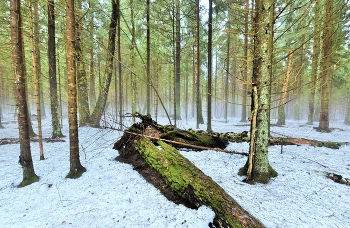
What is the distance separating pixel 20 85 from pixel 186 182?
189 inches

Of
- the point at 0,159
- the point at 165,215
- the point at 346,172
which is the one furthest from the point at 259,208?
the point at 0,159

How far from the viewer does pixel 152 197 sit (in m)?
3.63

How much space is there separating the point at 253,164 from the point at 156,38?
15.1m

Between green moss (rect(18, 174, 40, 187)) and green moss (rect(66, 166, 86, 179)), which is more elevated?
green moss (rect(66, 166, 86, 179))

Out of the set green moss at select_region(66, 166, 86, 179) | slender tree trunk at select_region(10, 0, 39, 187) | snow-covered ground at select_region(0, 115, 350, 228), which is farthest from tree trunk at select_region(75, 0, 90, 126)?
snow-covered ground at select_region(0, 115, 350, 228)

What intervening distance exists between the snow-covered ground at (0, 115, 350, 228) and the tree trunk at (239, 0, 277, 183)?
412 millimetres

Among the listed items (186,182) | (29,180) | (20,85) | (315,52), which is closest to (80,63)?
(20,85)

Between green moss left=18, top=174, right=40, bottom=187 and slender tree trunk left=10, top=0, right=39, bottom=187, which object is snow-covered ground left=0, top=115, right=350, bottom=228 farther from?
slender tree trunk left=10, top=0, right=39, bottom=187

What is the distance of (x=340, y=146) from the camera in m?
6.80

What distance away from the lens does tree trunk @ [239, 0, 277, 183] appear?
3.91 meters

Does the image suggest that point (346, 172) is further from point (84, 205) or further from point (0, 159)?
point (0, 159)

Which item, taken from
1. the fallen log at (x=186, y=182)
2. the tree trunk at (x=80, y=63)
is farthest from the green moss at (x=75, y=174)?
the tree trunk at (x=80, y=63)

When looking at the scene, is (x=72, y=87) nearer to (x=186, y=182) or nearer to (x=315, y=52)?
(x=186, y=182)

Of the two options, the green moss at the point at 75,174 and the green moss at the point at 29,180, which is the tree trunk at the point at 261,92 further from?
the green moss at the point at 29,180
